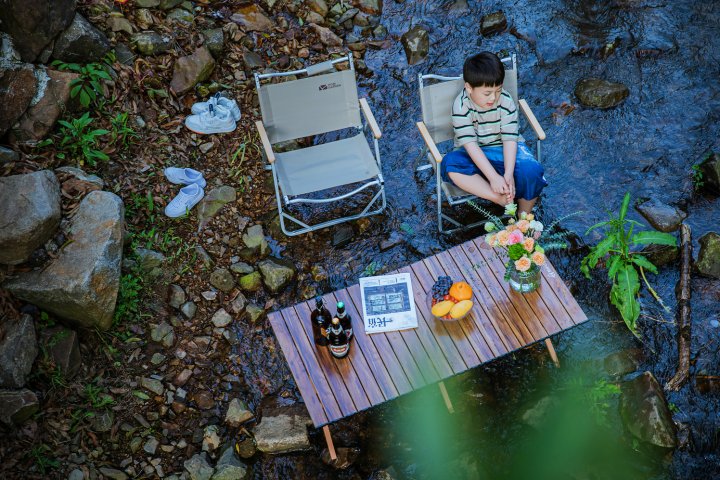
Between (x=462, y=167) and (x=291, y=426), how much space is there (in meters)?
2.13

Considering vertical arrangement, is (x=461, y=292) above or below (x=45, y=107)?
below

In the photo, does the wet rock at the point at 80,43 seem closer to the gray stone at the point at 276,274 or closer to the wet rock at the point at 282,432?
the gray stone at the point at 276,274

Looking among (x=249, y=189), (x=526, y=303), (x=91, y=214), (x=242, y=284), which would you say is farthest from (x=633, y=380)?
(x=91, y=214)

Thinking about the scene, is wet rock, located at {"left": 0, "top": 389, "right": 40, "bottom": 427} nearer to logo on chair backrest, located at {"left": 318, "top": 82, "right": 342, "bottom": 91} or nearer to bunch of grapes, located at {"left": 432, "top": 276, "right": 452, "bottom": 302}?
bunch of grapes, located at {"left": 432, "top": 276, "right": 452, "bottom": 302}

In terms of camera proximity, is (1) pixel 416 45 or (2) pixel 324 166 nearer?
(2) pixel 324 166

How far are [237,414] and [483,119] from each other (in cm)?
261

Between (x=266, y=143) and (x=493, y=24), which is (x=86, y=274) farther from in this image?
(x=493, y=24)

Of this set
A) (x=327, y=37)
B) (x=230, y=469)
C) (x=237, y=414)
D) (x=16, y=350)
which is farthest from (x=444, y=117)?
(x=16, y=350)

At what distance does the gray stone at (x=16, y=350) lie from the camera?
3902 mm

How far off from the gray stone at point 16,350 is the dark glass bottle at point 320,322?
1.80m

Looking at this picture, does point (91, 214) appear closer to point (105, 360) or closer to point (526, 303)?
point (105, 360)

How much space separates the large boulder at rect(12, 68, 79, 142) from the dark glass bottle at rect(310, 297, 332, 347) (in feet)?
8.52

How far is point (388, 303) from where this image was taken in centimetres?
397

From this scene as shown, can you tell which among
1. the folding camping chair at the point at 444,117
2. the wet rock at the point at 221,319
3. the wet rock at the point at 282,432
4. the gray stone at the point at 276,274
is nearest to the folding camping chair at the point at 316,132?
the gray stone at the point at 276,274
